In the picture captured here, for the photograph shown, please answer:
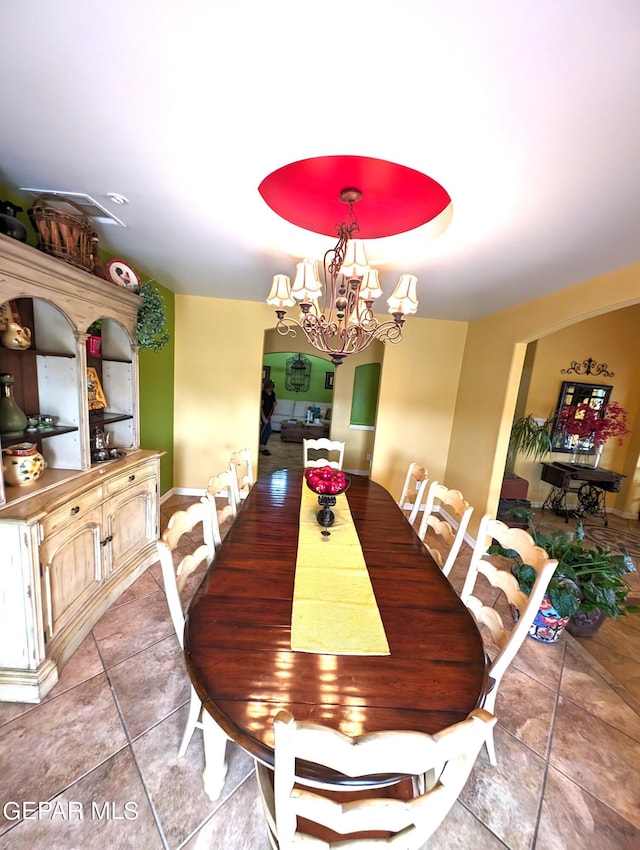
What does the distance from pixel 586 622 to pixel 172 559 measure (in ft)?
8.80

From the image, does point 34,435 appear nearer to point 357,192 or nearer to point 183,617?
point 183,617

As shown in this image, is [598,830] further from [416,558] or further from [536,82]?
[536,82]

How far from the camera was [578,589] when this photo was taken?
6.66 ft

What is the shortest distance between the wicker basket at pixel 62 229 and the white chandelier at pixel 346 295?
1.09 m

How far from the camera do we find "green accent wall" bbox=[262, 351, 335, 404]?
9469mm

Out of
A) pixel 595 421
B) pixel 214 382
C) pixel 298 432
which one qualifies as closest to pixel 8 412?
pixel 214 382

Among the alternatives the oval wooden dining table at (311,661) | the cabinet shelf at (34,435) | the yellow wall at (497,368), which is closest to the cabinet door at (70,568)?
the cabinet shelf at (34,435)

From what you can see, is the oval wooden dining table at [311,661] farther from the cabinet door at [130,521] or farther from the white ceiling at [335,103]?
the white ceiling at [335,103]

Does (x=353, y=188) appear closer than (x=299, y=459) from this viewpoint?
Yes

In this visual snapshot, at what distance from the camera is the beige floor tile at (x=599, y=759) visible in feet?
4.29

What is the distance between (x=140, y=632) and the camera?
1.98 metres

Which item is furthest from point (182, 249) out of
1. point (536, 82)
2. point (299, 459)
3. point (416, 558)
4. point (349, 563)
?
point (299, 459)

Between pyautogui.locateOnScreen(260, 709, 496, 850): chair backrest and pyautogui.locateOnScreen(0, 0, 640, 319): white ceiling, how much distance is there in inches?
60.3

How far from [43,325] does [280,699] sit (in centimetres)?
227
